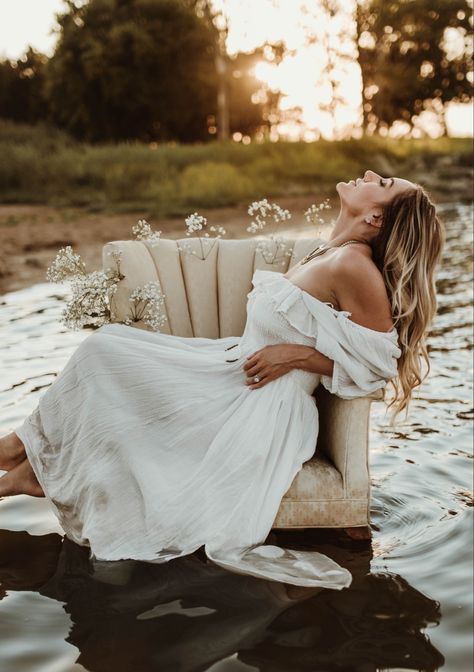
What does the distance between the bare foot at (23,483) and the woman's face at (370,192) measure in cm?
175

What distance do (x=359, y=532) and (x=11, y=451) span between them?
152 centimetres

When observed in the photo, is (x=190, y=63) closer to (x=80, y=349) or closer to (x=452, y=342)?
(x=452, y=342)

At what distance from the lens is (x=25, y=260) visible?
11.5 metres

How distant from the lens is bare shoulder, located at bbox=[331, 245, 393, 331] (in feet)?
11.2

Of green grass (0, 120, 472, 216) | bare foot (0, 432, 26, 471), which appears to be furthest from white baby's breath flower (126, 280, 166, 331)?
green grass (0, 120, 472, 216)

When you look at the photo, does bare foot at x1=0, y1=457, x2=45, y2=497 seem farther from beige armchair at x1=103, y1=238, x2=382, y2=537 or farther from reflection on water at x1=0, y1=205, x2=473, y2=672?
beige armchair at x1=103, y1=238, x2=382, y2=537

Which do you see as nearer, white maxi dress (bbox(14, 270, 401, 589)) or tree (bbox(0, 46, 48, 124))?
white maxi dress (bbox(14, 270, 401, 589))

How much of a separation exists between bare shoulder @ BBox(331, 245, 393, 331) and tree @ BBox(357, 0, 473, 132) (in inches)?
1389

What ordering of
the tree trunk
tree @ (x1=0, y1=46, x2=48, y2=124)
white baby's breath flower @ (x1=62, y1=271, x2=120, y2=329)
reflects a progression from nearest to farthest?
white baby's breath flower @ (x1=62, y1=271, x2=120, y2=329)
the tree trunk
tree @ (x1=0, y1=46, x2=48, y2=124)

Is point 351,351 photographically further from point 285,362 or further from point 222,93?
point 222,93

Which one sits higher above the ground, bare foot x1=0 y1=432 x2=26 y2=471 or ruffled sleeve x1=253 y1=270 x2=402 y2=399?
ruffled sleeve x1=253 y1=270 x2=402 y2=399

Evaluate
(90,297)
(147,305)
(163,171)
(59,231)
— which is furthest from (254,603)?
(163,171)

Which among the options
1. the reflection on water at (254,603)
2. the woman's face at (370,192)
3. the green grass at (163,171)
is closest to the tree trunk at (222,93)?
the green grass at (163,171)

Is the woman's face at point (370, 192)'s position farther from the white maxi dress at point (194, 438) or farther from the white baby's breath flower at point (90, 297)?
the white baby's breath flower at point (90, 297)
